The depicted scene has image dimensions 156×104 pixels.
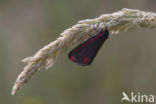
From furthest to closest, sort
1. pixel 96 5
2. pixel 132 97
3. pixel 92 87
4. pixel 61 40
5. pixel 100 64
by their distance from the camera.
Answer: pixel 96 5 < pixel 100 64 < pixel 92 87 < pixel 132 97 < pixel 61 40

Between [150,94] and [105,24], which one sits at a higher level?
[105,24]

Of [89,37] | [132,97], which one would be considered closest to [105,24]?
[89,37]

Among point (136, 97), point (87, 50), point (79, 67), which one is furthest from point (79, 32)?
point (79, 67)

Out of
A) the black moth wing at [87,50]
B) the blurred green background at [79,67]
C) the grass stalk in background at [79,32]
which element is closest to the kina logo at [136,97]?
the blurred green background at [79,67]

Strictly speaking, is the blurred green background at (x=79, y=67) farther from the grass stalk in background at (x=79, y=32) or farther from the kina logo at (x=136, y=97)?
the grass stalk in background at (x=79, y=32)

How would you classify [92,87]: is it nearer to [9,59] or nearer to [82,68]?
[82,68]

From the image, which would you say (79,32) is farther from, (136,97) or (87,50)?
(136,97)

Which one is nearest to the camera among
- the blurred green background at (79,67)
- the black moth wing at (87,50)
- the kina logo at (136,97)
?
the black moth wing at (87,50)
